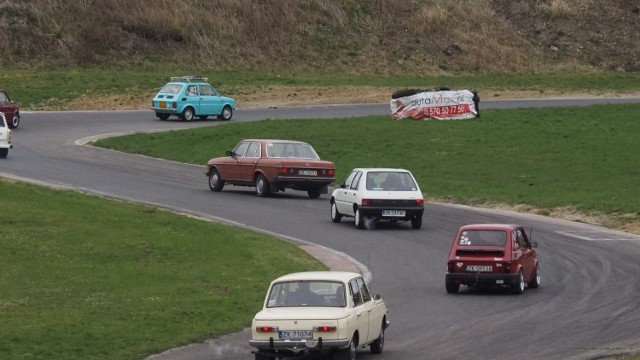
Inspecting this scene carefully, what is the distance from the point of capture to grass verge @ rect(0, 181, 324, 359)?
18.8 m

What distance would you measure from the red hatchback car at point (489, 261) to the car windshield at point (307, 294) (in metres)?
6.86

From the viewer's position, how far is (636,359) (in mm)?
17406

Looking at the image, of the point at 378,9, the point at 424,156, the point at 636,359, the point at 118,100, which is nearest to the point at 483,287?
the point at 636,359

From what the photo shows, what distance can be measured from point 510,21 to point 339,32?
13200mm

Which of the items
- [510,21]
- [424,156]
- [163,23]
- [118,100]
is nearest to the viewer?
[424,156]

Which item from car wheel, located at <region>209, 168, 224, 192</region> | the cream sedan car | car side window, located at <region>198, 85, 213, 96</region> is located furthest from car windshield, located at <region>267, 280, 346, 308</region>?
car side window, located at <region>198, 85, 213, 96</region>

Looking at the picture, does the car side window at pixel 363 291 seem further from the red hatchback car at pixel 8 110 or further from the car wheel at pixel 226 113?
the car wheel at pixel 226 113

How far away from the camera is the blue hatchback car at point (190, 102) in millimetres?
56875

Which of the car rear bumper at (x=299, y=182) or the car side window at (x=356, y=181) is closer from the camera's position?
the car side window at (x=356, y=181)

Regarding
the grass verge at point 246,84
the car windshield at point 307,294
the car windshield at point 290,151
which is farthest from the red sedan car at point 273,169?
the grass verge at point 246,84

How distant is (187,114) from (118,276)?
1379 inches

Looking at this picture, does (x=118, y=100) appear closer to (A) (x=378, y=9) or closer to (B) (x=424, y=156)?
(B) (x=424, y=156)

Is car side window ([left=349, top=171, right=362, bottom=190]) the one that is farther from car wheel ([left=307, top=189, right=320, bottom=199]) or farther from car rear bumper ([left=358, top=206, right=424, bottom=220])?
car wheel ([left=307, top=189, right=320, bottom=199])

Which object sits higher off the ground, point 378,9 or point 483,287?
point 378,9
